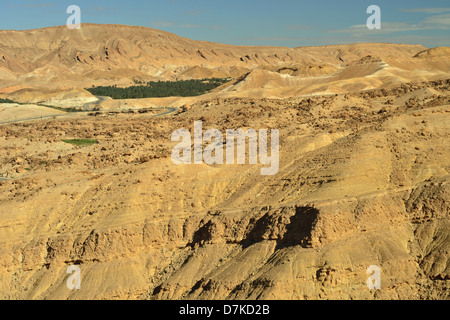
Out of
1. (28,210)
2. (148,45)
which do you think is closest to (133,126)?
(28,210)

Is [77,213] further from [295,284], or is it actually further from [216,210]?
[295,284]

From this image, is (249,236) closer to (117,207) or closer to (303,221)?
(303,221)

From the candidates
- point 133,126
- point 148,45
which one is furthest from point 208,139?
point 148,45

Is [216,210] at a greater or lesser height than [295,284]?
greater

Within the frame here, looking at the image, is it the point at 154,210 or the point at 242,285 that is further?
the point at 154,210

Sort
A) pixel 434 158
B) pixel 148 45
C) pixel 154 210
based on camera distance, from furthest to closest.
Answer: pixel 148 45, pixel 154 210, pixel 434 158

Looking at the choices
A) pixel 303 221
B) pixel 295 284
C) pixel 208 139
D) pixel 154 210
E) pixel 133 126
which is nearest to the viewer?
pixel 295 284

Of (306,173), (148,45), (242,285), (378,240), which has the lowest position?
(242,285)
